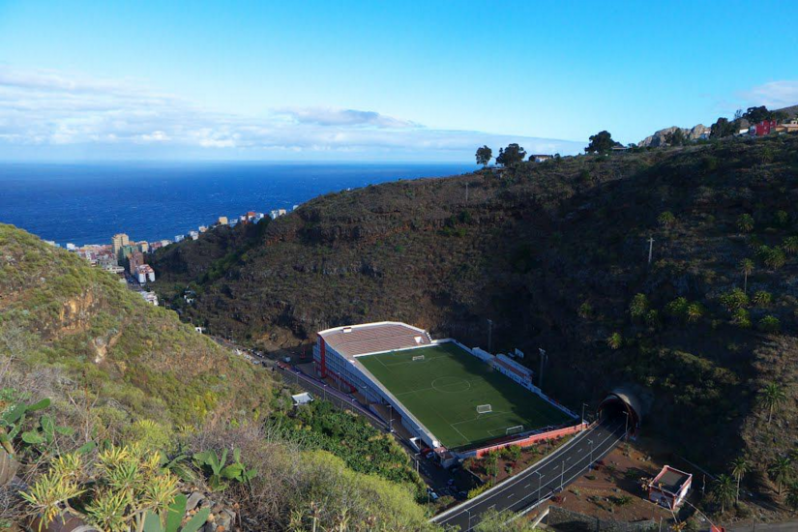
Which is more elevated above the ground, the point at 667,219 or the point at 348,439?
the point at 667,219

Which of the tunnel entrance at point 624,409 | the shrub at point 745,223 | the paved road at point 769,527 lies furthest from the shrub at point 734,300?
the paved road at point 769,527

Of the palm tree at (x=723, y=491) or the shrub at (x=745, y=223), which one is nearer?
the palm tree at (x=723, y=491)

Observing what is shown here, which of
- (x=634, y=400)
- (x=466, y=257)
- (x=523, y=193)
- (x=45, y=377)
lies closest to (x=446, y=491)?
(x=634, y=400)

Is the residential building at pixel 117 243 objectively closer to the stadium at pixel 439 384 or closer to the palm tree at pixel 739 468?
the stadium at pixel 439 384

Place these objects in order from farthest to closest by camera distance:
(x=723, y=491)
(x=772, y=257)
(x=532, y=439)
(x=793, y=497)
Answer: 1. (x=772, y=257)
2. (x=532, y=439)
3. (x=723, y=491)
4. (x=793, y=497)

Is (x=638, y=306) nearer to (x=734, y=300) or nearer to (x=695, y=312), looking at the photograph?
(x=695, y=312)

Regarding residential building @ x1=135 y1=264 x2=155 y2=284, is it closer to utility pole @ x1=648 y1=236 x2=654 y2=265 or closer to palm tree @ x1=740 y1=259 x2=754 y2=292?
utility pole @ x1=648 y1=236 x2=654 y2=265

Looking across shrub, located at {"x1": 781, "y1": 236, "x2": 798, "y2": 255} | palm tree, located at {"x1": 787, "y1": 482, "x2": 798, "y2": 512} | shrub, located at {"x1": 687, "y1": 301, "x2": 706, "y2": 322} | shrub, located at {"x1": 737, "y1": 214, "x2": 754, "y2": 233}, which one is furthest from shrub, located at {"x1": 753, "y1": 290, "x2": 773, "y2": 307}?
palm tree, located at {"x1": 787, "y1": 482, "x2": 798, "y2": 512}

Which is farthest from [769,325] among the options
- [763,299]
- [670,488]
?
[670,488]
